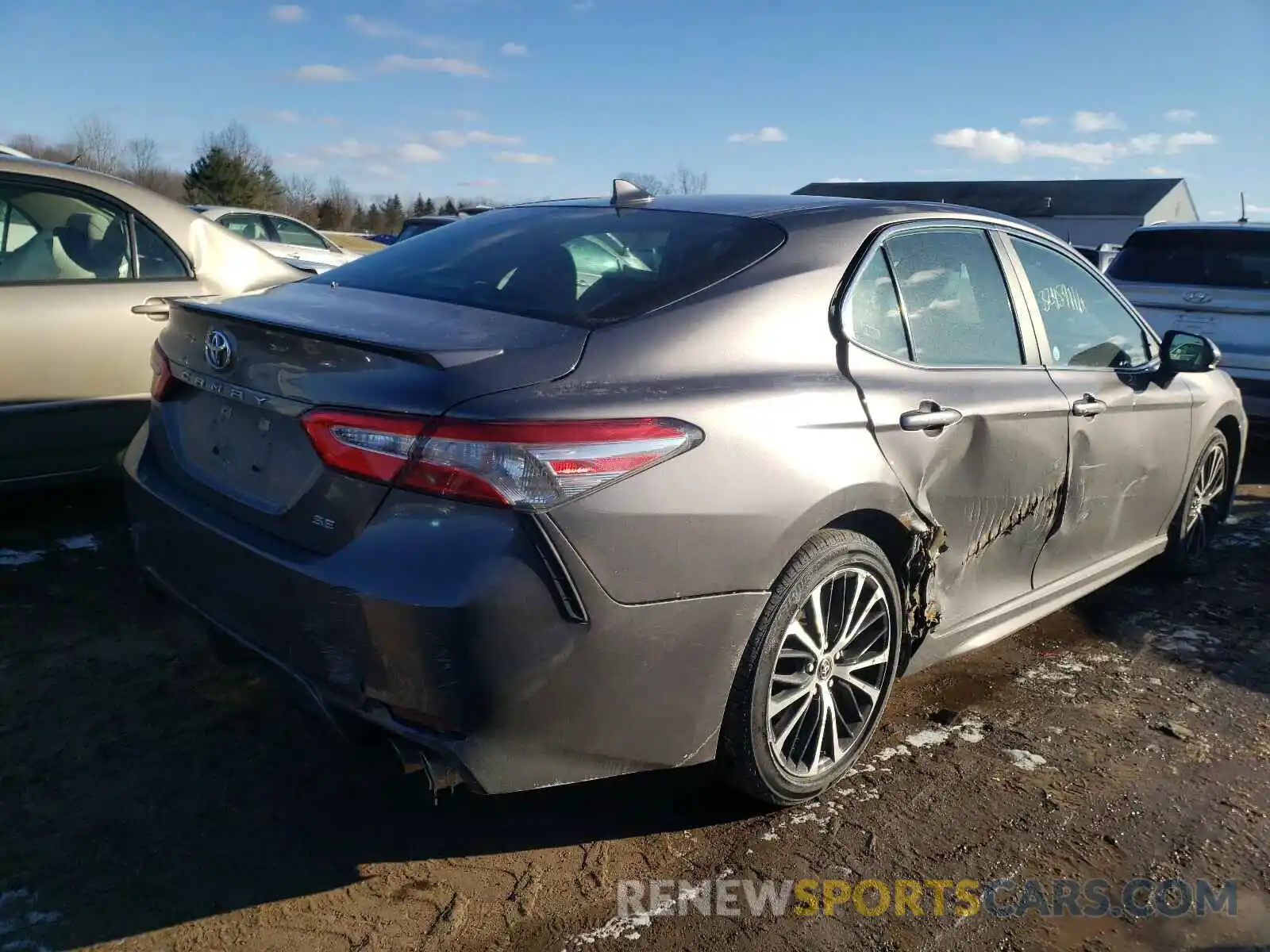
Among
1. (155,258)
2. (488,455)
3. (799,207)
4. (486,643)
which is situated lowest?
(486,643)

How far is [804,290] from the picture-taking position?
277cm

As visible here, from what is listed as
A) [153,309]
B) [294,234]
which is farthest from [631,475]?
[294,234]

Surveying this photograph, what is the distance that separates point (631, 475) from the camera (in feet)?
7.28

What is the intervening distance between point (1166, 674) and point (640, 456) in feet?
8.99

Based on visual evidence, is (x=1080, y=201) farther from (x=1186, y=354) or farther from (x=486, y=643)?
(x=486, y=643)

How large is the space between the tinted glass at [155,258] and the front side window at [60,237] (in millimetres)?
52

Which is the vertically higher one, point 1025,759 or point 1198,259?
point 1198,259

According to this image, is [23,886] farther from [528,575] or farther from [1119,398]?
[1119,398]

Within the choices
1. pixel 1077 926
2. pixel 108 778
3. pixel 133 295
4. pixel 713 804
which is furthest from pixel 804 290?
pixel 133 295

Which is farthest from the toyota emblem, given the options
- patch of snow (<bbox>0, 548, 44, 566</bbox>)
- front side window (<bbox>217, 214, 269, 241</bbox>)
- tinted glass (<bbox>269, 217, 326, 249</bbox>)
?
tinted glass (<bbox>269, 217, 326, 249</bbox>)

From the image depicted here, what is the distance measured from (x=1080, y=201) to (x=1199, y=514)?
5600 centimetres

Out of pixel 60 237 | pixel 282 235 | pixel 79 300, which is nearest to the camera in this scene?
pixel 79 300

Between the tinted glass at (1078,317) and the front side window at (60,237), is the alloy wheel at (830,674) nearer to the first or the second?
the tinted glass at (1078,317)

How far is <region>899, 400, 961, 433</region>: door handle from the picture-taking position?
2.87 metres
